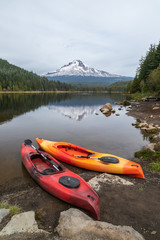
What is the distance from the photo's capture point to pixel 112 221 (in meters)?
5.39

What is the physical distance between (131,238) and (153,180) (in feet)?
14.7

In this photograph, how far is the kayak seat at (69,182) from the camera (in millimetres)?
6336

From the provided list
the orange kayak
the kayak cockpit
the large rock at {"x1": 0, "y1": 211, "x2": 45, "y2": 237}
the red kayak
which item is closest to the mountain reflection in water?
the kayak cockpit

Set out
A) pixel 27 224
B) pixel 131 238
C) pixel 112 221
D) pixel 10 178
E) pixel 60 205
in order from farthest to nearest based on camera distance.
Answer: pixel 10 178 < pixel 60 205 < pixel 112 221 < pixel 27 224 < pixel 131 238

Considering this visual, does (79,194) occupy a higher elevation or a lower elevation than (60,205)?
higher

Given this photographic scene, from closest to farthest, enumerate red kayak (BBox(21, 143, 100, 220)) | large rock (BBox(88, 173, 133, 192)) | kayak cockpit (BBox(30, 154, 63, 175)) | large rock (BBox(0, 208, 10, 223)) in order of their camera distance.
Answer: large rock (BBox(0, 208, 10, 223)) < red kayak (BBox(21, 143, 100, 220)) < large rock (BBox(88, 173, 133, 192)) < kayak cockpit (BBox(30, 154, 63, 175))

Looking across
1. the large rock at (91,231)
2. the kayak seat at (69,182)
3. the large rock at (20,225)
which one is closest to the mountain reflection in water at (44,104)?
the kayak seat at (69,182)

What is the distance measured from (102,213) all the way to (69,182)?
1820 millimetres

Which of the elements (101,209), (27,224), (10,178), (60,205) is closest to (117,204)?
(101,209)

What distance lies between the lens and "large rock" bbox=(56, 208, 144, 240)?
4.25 m

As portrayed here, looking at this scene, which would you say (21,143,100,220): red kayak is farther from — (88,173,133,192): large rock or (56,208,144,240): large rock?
(88,173,133,192): large rock

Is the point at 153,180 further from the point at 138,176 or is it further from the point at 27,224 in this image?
the point at 27,224

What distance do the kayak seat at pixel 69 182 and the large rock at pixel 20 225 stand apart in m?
1.81

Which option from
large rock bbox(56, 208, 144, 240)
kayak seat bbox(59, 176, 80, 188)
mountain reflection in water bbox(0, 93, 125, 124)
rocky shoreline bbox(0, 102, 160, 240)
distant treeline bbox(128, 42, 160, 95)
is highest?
distant treeline bbox(128, 42, 160, 95)
